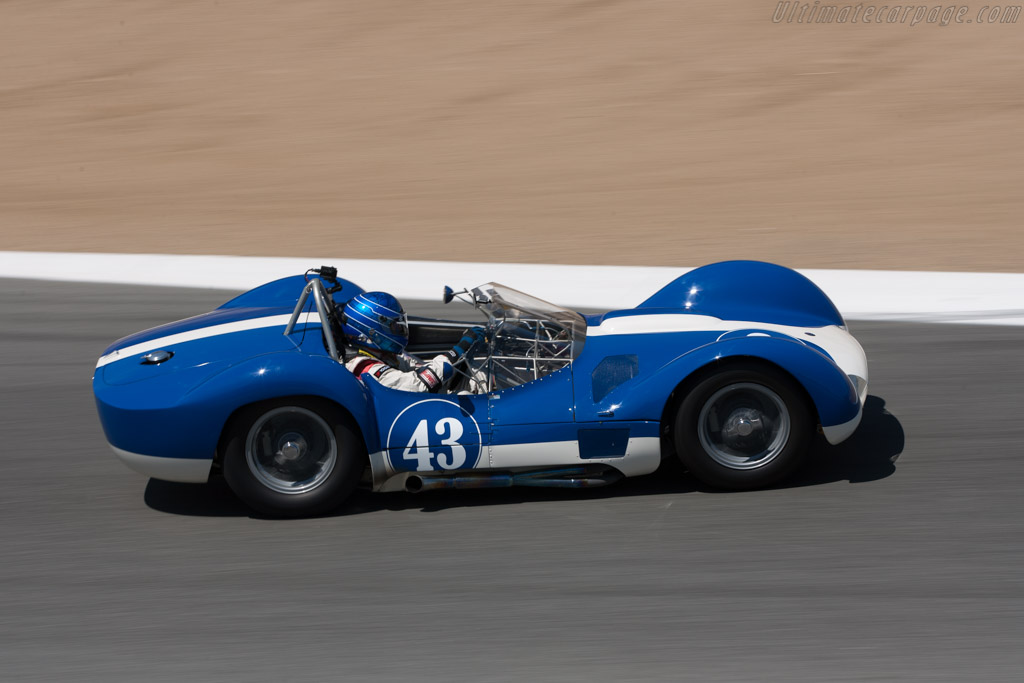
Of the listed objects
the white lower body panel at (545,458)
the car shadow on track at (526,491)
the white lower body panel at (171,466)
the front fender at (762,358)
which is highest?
the front fender at (762,358)

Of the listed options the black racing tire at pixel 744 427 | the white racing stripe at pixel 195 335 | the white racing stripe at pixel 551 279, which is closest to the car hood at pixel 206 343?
the white racing stripe at pixel 195 335

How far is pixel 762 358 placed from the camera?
483 centimetres

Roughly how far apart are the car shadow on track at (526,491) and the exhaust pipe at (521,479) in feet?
0.62

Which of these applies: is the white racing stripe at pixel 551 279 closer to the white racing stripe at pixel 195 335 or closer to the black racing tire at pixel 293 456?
the white racing stripe at pixel 195 335

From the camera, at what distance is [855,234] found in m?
11.1

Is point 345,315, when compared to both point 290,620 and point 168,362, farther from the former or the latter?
point 290,620

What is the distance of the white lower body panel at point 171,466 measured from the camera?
15.8 ft

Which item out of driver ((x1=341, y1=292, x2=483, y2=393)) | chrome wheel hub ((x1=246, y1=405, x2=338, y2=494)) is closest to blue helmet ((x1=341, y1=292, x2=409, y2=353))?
driver ((x1=341, y1=292, x2=483, y2=393))

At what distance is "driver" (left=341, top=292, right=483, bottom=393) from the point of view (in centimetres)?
493

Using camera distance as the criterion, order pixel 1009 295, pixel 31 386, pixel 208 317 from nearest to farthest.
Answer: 1. pixel 208 317
2. pixel 31 386
3. pixel 1009 295

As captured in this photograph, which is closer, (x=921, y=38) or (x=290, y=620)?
(x=290, y=620)

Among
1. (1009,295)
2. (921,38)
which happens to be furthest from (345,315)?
(921,38)

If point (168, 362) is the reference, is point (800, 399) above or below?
below

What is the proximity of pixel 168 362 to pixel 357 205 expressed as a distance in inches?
338
